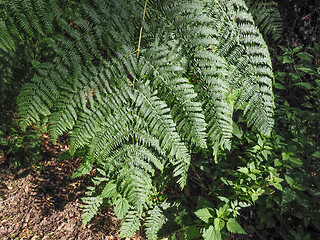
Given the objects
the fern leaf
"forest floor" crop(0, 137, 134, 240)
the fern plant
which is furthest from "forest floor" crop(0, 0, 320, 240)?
the fern plant

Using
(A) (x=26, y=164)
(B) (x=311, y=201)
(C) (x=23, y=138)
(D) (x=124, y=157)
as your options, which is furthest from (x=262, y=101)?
(A) (x=26, y=164)

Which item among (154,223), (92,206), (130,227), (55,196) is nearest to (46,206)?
(55,196)

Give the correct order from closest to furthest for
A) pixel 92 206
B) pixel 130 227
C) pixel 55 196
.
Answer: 1. pixel 130 227
2. pixel 92 206
3. pixel 55 196

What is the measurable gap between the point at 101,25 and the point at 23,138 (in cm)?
260

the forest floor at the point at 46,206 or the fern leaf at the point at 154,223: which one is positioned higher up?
the forest floor at the point at 46,206

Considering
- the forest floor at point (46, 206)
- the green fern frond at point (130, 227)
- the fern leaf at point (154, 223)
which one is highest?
the forest floor at point (46, 206)

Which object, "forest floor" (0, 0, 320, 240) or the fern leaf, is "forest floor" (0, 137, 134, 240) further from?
the fern leaf

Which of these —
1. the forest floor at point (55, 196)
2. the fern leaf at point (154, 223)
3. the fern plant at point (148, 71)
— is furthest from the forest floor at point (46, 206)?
the fern plant at point (148, 71)

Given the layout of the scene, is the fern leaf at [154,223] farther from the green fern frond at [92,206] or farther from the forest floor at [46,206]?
the forest floor at [46,206]

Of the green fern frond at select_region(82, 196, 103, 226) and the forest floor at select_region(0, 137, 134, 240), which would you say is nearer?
the green fern frond at select_region(82, 196, 103, 226)

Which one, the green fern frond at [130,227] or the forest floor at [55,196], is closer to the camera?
the green fern frond at [130,227]

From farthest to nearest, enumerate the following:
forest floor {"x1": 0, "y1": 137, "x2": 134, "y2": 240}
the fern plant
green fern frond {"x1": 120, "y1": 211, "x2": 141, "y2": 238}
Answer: forest floor {"x1": 0, "y1": 137, "x2": 134, "y2": 240}, green fern frond {"x1": 120, "y1": 211, "x2": 141, "y2": 238}, the fern plant

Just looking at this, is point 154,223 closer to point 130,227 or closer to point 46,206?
point 130,227

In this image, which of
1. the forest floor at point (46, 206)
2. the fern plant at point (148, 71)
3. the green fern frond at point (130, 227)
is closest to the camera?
the fern plant at point (148, 71)
